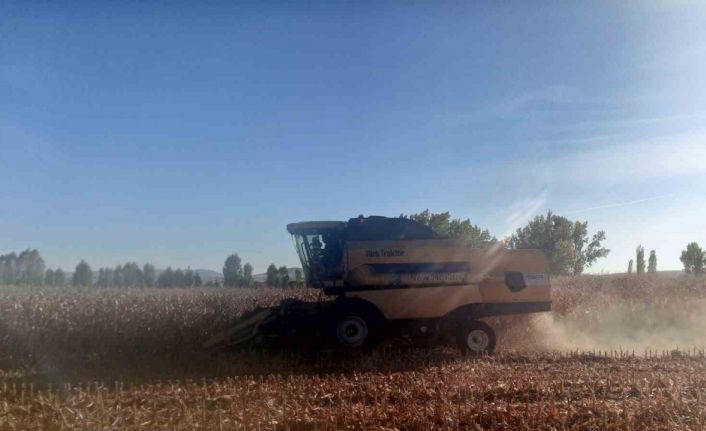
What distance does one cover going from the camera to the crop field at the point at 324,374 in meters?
5.56

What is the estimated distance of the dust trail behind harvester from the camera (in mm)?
13164

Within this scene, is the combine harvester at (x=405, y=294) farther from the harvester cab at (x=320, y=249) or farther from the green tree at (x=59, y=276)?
the green tree at (x=59, y=276)

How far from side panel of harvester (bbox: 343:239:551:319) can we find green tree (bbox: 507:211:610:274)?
3446cm

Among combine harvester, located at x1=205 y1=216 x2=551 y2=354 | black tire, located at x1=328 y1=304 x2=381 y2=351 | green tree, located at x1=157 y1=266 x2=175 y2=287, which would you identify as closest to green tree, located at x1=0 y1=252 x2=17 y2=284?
green tree, located at x1=157 y1=266 x2=175 y2=287

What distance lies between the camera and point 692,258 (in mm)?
46781

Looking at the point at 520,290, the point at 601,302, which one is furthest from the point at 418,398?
the point at 601,302

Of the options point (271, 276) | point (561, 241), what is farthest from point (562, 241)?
point (271, 276)

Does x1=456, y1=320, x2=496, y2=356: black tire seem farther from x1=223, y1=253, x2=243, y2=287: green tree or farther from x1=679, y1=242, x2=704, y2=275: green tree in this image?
x1=679, y1=242, x2=704, y2=275: green tree

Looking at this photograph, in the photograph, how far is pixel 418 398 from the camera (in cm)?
644

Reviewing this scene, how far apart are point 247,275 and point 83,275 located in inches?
237

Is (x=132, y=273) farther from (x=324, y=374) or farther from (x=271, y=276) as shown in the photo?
(x=324, y=374)

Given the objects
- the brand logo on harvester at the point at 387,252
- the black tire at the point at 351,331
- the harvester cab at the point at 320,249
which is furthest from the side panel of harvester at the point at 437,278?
the harvester cab at the point at 320,249

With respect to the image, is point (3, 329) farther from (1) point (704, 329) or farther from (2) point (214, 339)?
(1) point (704, 329)

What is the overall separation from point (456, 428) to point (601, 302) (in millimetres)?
12949
